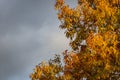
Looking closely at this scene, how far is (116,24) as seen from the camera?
1302 inches

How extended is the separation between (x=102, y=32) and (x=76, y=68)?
9.31 feet

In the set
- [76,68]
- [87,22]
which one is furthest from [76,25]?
[76,68]

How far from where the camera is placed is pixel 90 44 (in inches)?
1254

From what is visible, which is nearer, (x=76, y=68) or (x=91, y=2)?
(x=76, y=68)

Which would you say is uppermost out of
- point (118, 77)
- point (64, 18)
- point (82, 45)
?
point (64, 18)

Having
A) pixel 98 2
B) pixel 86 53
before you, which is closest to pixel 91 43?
pixel 86 53

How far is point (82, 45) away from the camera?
109ft

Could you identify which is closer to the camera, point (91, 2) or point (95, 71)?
point (95, 71)

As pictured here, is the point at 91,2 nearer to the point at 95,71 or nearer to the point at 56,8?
the point at 56,8

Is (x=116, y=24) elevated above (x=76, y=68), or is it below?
above

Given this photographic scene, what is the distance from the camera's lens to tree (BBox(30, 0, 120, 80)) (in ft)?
103

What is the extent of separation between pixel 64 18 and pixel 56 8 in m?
1.29

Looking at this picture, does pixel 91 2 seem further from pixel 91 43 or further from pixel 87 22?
pixel 91 43

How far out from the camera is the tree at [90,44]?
3153 cm
